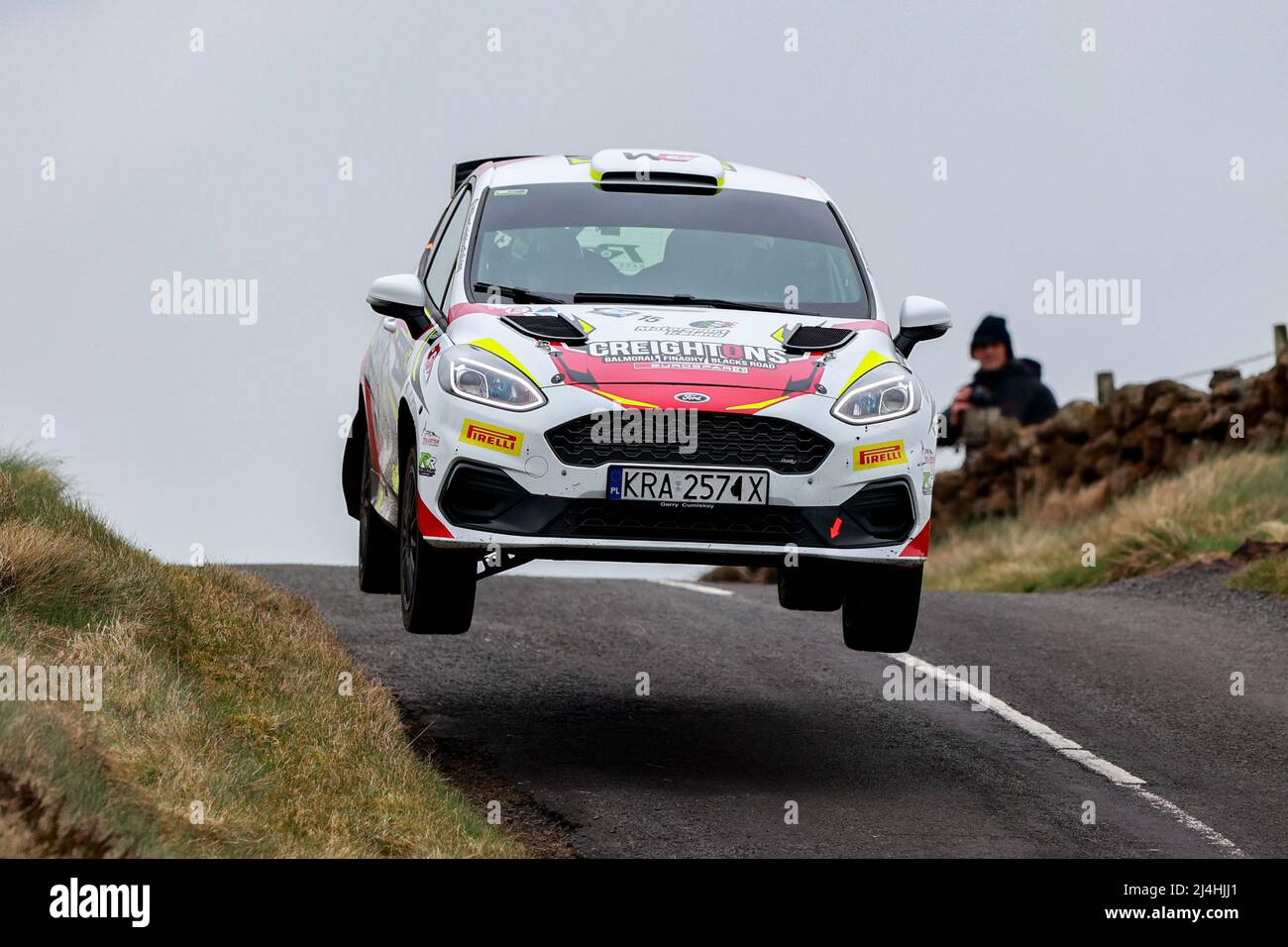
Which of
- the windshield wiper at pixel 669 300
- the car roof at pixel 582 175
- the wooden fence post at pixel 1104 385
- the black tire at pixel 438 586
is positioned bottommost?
the wooden fence post at pixel 1104 385

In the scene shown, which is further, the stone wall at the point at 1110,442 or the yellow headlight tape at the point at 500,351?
the stone wall at the point at 1110,442

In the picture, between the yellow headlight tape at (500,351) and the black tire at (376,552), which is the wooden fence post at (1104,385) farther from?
the yellow headlight tape at (500,351)

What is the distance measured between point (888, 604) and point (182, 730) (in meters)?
3.00

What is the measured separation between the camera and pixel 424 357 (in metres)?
8.60

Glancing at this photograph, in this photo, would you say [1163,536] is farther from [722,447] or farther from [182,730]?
[182,730]

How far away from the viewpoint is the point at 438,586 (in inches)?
321

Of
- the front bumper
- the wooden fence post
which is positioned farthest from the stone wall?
the front bumper

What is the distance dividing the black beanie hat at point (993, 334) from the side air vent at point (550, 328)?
38.3m

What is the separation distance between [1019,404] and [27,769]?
3974 centimetres

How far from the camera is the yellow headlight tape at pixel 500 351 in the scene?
7.95 m

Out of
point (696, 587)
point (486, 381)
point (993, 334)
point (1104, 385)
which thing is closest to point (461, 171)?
point (486, 381)

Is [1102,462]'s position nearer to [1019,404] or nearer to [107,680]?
[1019,404]

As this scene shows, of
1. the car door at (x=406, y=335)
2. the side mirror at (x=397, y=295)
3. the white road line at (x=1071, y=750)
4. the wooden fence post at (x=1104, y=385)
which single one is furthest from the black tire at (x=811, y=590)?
the wooden fence post at (x=1104, y=385)
